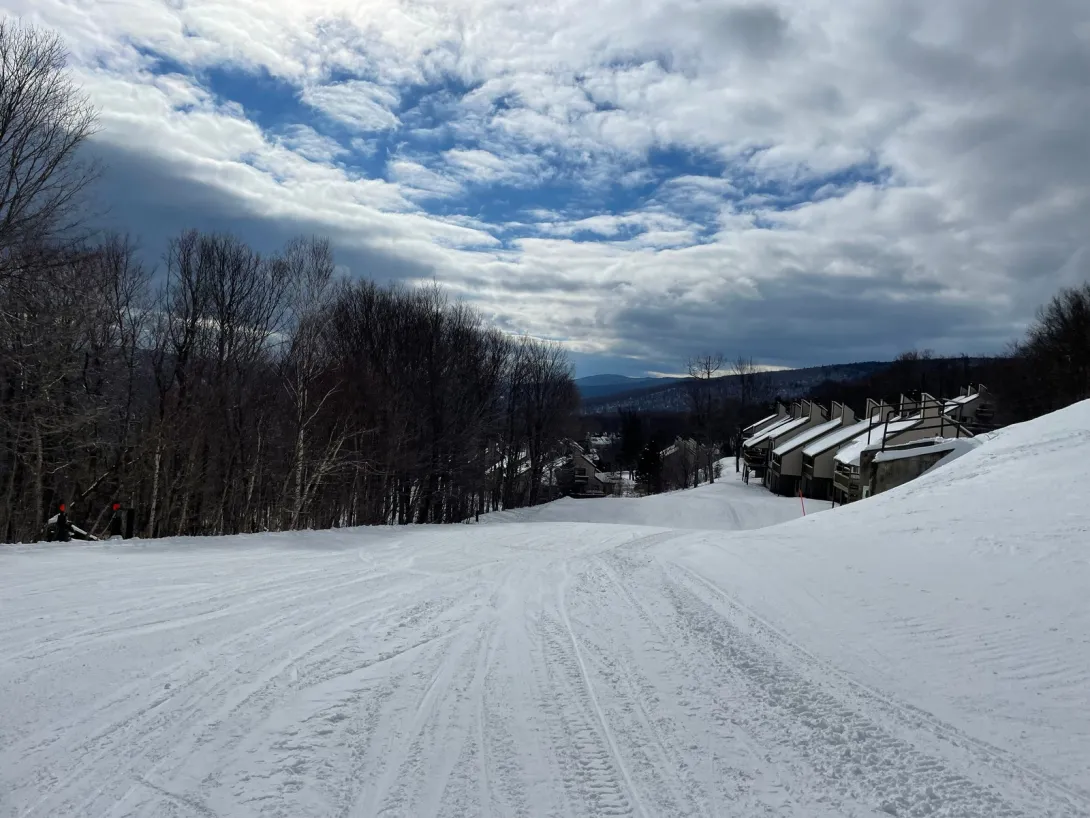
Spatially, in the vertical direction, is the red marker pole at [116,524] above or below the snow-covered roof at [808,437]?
below

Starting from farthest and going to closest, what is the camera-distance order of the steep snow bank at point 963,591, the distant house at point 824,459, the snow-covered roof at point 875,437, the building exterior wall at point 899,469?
the distant house at point 824,459 → the snow-covered roof at point 875,437 → the building exterior wall at point 899,469 → the steep snow bank at point 963,591

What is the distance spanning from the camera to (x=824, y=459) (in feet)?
148

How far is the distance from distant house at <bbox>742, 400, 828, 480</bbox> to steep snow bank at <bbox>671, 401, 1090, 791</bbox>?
46460mm

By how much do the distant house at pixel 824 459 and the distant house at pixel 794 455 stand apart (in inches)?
66.9

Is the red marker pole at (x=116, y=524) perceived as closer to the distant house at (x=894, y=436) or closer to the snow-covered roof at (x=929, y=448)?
the snow-covered roof at (x=929, y=448)

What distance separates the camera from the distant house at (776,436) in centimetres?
6000

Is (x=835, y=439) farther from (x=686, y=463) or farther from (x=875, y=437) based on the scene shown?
(x=686, y=463)

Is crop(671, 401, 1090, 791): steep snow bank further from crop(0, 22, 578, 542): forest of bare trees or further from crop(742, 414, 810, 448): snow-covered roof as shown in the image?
crop(742, 414, 810, 448): snow-covered roof

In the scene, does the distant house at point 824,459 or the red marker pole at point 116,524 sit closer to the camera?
the red marker pole at point 116,524

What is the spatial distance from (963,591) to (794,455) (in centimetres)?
4546

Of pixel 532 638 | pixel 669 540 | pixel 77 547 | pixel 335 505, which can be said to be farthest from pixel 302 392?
pixel 532 638

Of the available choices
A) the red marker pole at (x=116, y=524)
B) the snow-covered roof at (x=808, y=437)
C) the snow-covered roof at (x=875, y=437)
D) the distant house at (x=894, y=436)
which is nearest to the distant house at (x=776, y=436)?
the snow-covered roof at (x=808, y=437)

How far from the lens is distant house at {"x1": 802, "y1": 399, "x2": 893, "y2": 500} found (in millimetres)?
44750

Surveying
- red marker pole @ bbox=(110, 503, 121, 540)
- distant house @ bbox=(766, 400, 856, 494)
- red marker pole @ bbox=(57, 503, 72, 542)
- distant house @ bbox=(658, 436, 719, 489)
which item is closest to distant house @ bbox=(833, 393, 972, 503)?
distant house @ bbox=(766, 400, 856, 494)
